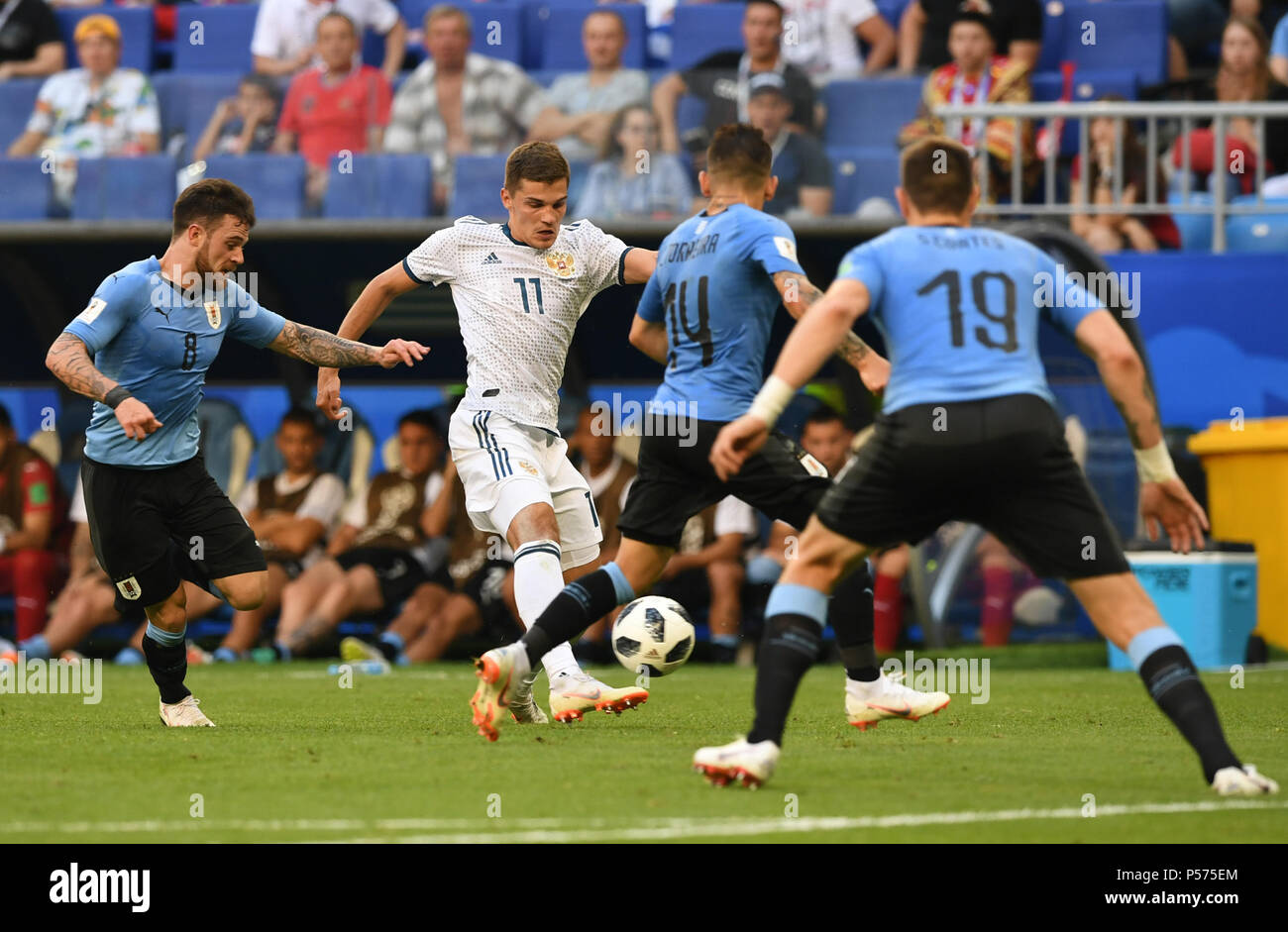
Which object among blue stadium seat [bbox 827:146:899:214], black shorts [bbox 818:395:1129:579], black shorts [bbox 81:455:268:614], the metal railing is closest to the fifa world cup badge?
black shorts [bbox 81:455:268:614]

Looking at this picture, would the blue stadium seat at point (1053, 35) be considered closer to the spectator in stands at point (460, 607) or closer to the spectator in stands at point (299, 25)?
the spectator in stands at point (299, 25)

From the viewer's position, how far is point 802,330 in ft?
16.4

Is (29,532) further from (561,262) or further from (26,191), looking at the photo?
(561,262)

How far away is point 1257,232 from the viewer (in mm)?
12719

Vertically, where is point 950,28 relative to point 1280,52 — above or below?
above

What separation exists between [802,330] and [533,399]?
8.15 feet

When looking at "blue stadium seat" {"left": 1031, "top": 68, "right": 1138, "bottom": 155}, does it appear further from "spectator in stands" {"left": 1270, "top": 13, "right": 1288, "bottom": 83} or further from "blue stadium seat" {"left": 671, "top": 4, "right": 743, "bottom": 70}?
"blue stadium seat" {"left": 671, "top": 4, "right": 743, "bottom": 70}

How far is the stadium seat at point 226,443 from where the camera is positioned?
45.5 feet

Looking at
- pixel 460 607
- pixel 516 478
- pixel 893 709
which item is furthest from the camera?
pixel 460 607

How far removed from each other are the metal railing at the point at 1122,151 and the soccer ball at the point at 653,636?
5.93 m

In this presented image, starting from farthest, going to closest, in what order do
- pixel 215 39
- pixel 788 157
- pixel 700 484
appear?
pixel 215 39
pixel 788 157
pixel 700 484

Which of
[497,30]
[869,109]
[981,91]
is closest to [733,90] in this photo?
[869,109]

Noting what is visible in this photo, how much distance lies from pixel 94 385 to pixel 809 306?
2662mm

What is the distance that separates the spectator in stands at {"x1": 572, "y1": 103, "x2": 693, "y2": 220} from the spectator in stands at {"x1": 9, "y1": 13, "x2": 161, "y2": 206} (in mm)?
3756
